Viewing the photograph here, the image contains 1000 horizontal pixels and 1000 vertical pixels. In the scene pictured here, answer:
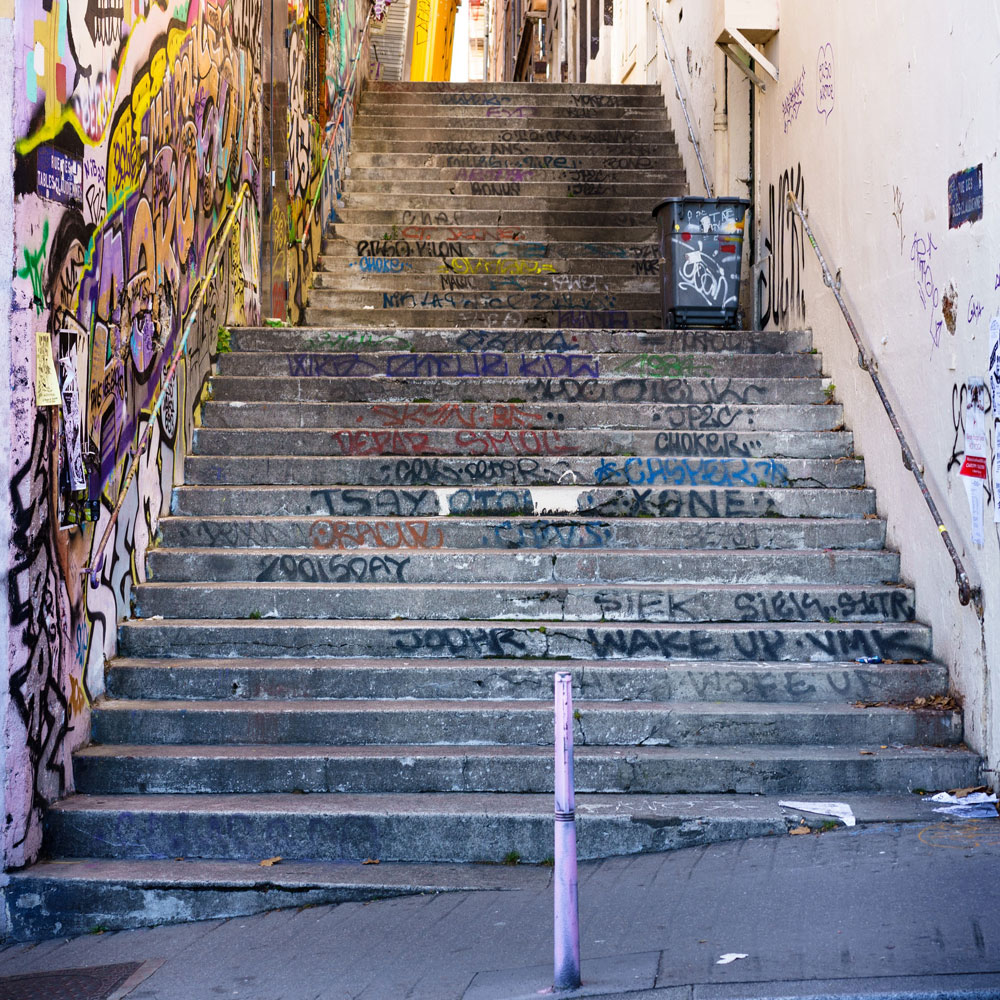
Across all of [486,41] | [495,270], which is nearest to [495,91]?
[495,270]

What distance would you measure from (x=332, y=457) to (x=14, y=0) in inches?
126

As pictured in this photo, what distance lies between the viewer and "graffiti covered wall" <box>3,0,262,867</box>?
4.72 meters

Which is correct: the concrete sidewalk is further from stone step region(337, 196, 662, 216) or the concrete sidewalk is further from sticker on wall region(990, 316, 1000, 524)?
stone step region(337, 196, 662, 216)

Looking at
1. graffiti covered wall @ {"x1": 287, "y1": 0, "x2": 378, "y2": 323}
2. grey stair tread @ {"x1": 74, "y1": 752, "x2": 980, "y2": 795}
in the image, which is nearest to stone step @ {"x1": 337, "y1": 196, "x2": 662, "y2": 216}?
graffiti covered wall @ {"x1": 287, "y1": 0, "x2": 378, "y2": 323}

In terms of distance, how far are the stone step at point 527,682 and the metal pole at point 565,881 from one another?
199cm

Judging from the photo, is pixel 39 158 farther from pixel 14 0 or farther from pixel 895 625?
pixel 895 625

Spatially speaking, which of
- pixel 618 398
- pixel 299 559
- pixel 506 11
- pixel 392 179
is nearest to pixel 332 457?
pixel 299 559

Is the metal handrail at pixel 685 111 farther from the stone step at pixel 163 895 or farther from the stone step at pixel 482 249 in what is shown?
the stone step at pixel 163 895

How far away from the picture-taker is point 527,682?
18.6 ft

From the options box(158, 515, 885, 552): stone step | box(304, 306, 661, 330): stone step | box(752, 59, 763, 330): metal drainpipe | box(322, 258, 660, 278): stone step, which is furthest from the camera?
box(322, 258, 660, 278): stone step

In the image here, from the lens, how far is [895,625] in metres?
5.95

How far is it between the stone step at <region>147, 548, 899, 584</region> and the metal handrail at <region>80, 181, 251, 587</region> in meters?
0.57

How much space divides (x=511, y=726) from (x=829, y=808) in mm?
1482

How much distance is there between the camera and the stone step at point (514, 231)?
1110cm
